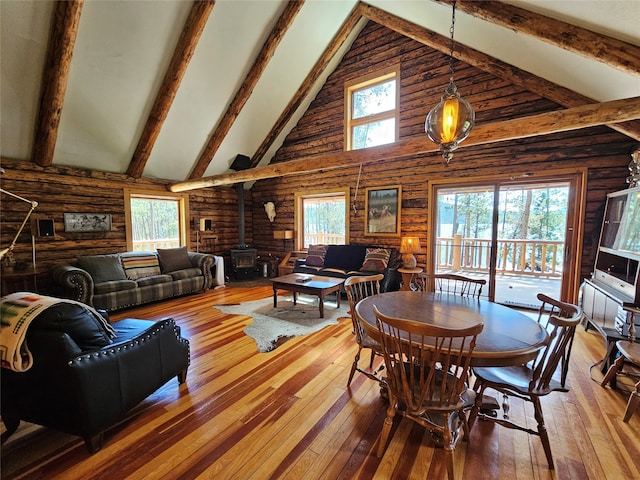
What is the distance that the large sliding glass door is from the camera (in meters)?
3.96

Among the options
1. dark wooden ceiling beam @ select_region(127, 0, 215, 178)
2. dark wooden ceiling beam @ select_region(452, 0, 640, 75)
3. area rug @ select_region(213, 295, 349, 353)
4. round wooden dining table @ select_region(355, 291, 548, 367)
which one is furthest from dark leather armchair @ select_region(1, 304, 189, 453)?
dark wooden ceiling beam @ select_region(452, 0, 640, 75)

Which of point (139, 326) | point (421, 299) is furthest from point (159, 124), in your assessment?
point (421, 299)

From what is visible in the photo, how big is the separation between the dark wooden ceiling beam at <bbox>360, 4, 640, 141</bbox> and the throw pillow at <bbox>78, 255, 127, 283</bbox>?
20.0ft

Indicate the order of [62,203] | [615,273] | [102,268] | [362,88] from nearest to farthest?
[615,273], [102,268], [62,203], [362,88]

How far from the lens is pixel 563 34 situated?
7.95ft

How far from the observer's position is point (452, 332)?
130 centimetres

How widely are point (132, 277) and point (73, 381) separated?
3714 mm

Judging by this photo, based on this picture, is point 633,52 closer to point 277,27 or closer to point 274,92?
point 277,27

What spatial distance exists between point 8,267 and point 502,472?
6159 mm

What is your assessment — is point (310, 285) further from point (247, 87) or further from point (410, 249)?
point (247, 87)

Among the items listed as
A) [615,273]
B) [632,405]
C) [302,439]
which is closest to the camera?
Answer: [302,439]

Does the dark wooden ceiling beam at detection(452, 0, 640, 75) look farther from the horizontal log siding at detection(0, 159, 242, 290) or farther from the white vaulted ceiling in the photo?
the horizontal log siding at detection(0, 159, 242, 290)

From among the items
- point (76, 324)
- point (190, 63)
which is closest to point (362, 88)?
point (190, 63)

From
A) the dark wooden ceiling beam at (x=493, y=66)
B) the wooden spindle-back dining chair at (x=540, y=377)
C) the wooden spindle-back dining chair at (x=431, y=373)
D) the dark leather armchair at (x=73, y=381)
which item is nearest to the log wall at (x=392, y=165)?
the dark wooden ceiling beam at (x=493, y=66)
